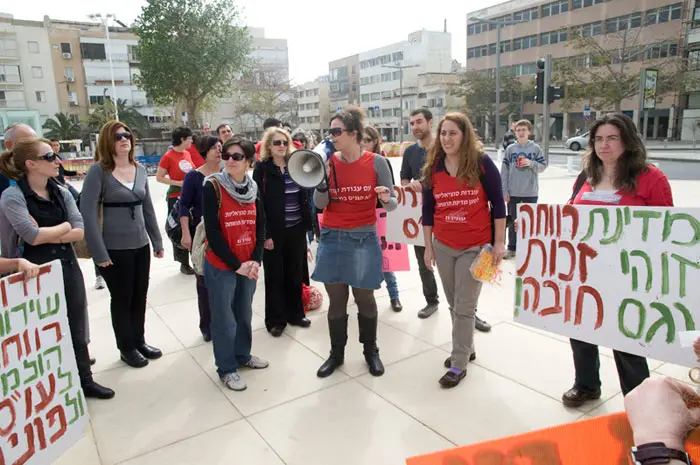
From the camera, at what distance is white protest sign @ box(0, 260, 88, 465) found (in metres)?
2.29

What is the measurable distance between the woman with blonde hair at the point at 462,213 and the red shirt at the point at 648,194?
0.75 meters

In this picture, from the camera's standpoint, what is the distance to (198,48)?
27562 millimetres

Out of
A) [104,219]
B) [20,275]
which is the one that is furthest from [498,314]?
[20,275]

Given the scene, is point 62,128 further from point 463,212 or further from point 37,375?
point 463,212

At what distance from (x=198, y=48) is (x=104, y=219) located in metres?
26.7

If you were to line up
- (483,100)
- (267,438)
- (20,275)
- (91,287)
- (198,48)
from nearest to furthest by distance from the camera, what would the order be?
(20,275) < (267,438) < (91,287) < (198,48) < (483,100)

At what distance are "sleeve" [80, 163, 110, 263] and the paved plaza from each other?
38.7 inches

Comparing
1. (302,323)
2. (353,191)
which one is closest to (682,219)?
(353,191)

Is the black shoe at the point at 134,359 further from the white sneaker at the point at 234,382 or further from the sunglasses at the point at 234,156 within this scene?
the sunglasses at the point at 234,156

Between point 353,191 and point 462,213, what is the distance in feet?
2.47

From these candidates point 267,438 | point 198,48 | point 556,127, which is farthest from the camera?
point 556,127

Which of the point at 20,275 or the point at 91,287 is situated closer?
the point at 20,275

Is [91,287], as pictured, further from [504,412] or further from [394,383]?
[504,412]

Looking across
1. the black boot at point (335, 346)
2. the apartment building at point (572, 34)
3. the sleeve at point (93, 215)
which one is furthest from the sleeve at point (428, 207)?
the apartment building at point (572, 34)
